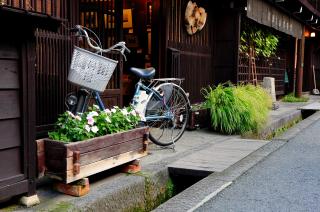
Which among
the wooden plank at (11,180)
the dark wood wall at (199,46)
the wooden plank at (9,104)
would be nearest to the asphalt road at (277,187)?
the wooden plank at (11,180)

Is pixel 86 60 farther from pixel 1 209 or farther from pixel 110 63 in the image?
pixel 1 209

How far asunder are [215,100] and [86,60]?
4830 mm

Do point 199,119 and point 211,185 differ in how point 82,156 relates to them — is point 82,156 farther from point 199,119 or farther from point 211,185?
point 199,119

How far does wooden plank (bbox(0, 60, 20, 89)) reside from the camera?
3791mm

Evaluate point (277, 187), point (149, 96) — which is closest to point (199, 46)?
point (149, 96)

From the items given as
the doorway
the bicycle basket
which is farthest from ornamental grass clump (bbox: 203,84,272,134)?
the bicycle basket

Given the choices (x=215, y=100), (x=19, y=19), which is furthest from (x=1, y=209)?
(x=215, y=100)

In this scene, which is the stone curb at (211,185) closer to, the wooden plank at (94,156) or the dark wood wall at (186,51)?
the wooden plank at (94,156)

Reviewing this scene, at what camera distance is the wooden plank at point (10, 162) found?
12.6 feet

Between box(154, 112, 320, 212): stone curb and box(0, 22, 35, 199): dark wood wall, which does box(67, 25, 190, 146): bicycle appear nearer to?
box(154, 112, 320, 212): stone curb

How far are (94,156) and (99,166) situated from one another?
0.15 metres

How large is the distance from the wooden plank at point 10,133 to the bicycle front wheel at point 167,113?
3.10 meters

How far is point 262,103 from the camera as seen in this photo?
992 cm

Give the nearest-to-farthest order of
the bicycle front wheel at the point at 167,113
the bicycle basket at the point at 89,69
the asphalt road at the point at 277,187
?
the asphalt road at the point at 277,187 → the bicycle basket at the point at 89,69 → the bicycle front wheel at the point at 167,113
